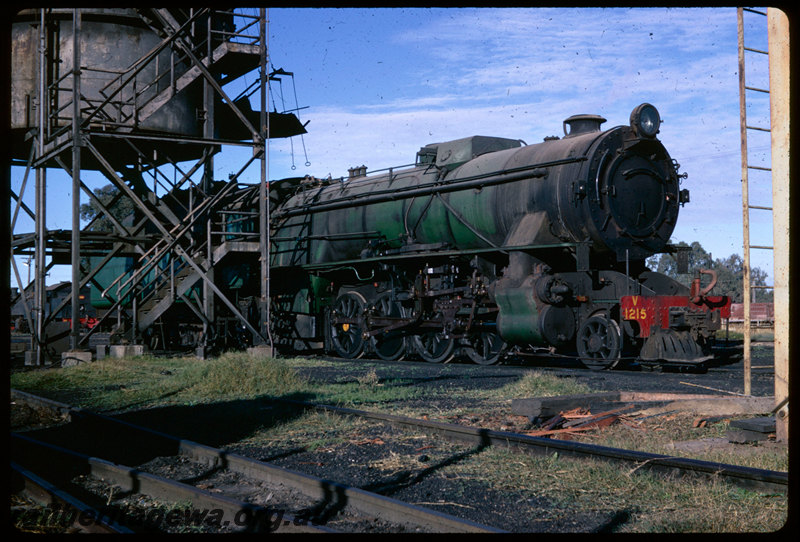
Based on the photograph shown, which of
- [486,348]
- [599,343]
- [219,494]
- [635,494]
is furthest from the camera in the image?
[486,348]

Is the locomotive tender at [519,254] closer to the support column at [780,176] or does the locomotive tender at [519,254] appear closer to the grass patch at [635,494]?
the support column at [780,176]

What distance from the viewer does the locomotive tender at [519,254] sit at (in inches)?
469

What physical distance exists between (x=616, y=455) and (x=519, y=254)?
7240 millimetres

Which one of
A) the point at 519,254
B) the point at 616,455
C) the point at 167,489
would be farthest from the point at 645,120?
the point at 167,489

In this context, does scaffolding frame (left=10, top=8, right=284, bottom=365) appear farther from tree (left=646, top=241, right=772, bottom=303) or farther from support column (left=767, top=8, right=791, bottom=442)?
tree (left=646, top=241, right=772, bottom=303)

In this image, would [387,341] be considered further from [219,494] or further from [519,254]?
[219,494]

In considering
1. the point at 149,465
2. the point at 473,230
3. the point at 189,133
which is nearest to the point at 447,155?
the point at 473,230

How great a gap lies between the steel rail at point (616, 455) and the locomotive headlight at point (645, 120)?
23.8ft

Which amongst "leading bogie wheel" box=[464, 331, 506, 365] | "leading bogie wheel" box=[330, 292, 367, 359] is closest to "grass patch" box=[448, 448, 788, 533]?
"leading bogie wheel" box=[464, 331, 506, 365]

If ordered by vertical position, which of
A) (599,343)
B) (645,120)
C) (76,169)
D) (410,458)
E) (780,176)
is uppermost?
(645,120)

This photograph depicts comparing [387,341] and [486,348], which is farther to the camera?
[387,341]

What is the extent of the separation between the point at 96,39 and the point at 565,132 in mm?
10819

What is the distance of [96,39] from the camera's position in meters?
16.9

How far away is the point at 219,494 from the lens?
5.02 metres
